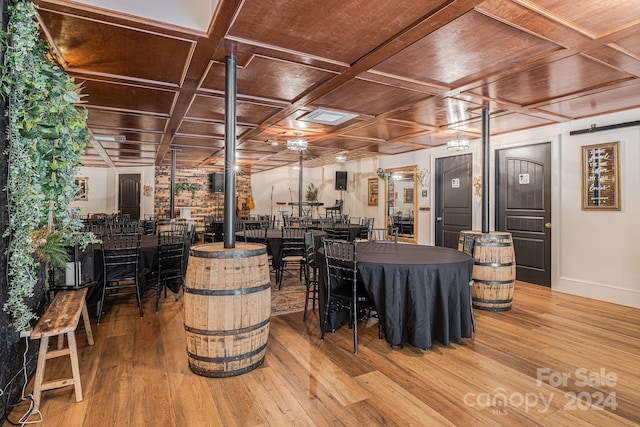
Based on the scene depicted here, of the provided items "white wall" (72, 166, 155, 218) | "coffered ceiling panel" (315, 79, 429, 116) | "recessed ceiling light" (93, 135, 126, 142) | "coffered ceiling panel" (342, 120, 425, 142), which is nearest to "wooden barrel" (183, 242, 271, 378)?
"coffered ceiling panel" (315, 79, 429, 116)

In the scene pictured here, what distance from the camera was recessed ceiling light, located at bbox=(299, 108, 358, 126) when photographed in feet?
15.7

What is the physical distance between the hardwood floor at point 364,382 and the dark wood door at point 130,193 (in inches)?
359

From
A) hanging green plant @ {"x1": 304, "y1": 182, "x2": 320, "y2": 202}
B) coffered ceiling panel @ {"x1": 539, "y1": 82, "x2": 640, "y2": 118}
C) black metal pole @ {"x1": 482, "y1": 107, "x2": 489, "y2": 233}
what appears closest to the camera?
coffered ceiling panel @ {"x1": 539, "y1": 82, "x2": 640, "y2": 118}

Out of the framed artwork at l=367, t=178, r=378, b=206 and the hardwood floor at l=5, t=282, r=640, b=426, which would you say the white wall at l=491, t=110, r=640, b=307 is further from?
the framed artwork at l=367, t=178, r=378, b=206

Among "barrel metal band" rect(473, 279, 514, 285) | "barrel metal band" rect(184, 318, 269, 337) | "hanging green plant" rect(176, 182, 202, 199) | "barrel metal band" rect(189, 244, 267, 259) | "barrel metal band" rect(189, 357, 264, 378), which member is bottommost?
"barrel metal band" rect(189, 357, 264, 378)

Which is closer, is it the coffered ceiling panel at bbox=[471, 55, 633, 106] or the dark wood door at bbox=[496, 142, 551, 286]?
the coffered ceiling panel at bbox=[471, 55, 633, 106]

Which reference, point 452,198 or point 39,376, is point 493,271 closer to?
point 452,198

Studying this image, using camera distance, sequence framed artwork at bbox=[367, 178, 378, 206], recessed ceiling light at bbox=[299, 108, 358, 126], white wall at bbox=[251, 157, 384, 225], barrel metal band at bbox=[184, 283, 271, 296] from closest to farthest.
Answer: barrel metal band at bbox=[184, 283, 271, 296] < recessed ceiling light at bbox=[299, 108, 358, 126] < framed artwork at bbox=[367, 178, 378, 206] < white wall at bbox=[251, 157, 384, 225]

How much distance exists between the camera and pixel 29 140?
2.08 meters

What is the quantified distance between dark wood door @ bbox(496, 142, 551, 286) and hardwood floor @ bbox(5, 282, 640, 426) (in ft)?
6.41

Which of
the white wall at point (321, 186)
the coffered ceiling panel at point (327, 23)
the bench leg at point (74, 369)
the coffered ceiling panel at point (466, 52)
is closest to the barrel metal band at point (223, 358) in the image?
the bench leg at point (74, 369)

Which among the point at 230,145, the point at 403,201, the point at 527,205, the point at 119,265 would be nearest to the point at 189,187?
the point at 403,201

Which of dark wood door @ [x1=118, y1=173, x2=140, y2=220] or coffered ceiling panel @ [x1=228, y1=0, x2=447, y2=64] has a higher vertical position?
coffered ceiling panel @ [x1=228, y1=0, x2=447, y2=64]

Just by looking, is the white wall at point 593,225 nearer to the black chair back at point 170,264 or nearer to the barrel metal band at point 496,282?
the barrel metal band at point 496,282
